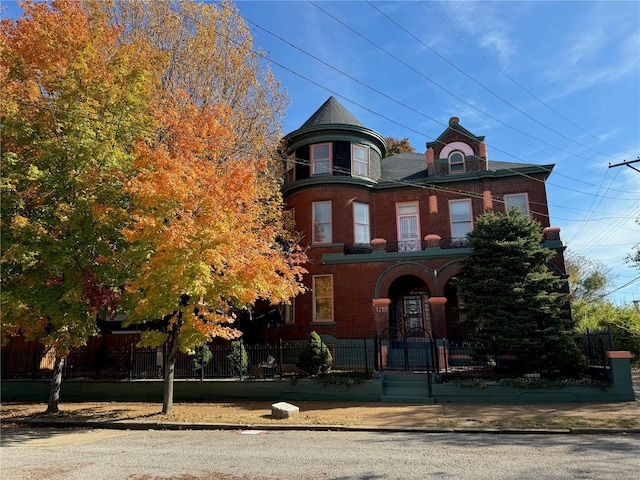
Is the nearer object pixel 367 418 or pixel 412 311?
pixel 367 418

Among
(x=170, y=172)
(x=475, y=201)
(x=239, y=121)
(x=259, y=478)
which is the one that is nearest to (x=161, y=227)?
(x=170, y=172)

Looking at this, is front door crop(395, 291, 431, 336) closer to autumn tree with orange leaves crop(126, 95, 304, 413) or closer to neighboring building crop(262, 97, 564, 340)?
neighboring building crop(262, 97, 564, 340)

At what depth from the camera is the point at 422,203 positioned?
940 inches

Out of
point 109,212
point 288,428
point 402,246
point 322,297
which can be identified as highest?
point 402,246

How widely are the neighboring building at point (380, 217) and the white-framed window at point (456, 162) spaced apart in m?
0.05

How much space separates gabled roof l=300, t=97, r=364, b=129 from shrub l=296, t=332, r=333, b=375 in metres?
12.8

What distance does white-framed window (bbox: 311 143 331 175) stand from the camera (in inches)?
935

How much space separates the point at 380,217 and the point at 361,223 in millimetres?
1199

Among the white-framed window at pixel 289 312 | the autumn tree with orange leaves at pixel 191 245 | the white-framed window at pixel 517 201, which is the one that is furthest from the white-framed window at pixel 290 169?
the white-framed window at pixel 517 201

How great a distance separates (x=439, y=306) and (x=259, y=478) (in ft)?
49.3

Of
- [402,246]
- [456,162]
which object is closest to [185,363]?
[402,246]

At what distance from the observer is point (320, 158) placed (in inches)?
944

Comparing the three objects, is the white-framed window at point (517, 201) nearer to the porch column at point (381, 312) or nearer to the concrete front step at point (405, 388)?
the porch column at point (381, 312)

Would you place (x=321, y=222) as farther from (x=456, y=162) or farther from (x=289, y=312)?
(x=456, y=162)
